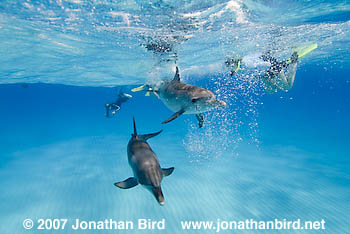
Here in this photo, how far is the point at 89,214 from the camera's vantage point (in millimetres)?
7922

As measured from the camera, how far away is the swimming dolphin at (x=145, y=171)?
3.21 metres

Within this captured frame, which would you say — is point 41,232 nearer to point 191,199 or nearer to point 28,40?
point 191,199

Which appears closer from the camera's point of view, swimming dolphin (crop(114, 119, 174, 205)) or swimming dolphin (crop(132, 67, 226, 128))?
swimming dolphin (crop(114, 119, 174, 205))

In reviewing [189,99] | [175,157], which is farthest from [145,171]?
[175,157]

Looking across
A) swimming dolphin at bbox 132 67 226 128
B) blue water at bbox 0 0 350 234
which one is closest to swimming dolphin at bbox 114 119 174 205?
swimming dolphin at bbox 132 67 226 128

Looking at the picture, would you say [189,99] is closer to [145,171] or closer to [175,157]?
[145,171]

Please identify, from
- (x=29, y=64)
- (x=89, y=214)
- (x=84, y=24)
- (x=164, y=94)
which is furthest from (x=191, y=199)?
(x=29, y=64)

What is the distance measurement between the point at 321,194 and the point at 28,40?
1794 centimetres

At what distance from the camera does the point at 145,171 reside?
3367 mm

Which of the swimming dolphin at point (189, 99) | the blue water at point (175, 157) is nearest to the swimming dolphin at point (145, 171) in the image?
the swimming dolphin at point (189, 99)

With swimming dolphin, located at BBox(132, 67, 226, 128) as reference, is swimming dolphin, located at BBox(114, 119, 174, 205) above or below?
below

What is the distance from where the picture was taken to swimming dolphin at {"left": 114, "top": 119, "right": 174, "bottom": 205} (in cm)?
321

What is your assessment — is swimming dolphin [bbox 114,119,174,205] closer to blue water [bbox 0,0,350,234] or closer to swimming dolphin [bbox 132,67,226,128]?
swimming dolphin [bbox 132,67,226,128]

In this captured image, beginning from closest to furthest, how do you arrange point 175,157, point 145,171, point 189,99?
point 145,171 < point 189,99 < point 175,157
